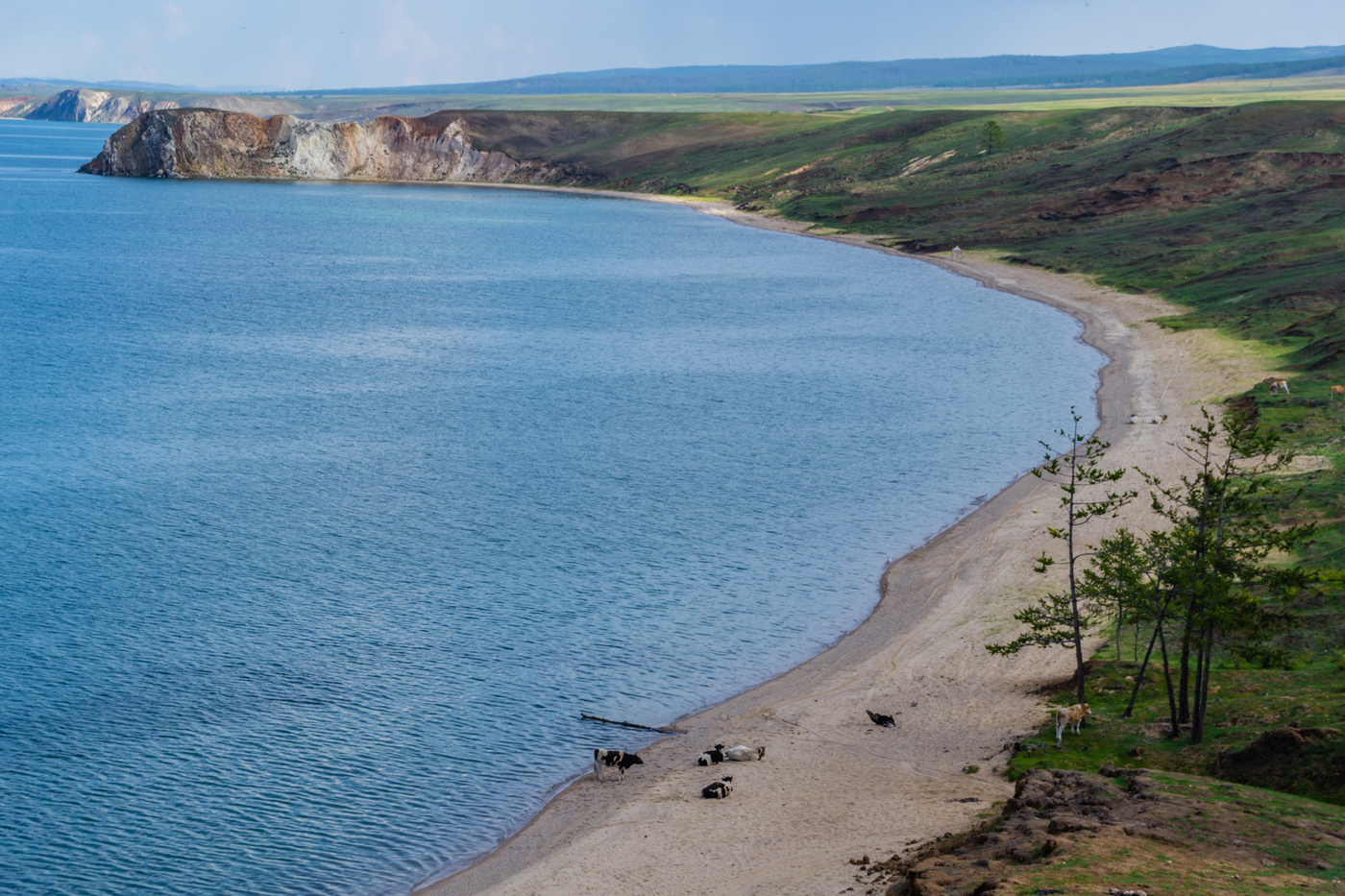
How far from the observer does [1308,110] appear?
7101 inches

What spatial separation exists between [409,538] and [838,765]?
2708 cm

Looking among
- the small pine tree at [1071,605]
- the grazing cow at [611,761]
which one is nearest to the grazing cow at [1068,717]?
the small pine tree at [1071,605]

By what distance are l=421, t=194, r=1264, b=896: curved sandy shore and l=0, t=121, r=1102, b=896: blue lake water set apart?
1.83 m

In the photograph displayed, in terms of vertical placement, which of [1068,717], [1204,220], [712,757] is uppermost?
[1204,220]

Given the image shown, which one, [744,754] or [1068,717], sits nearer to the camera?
[1068,717]

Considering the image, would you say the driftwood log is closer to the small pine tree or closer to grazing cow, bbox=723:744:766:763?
grazing cow, bbox=723:744:766:763

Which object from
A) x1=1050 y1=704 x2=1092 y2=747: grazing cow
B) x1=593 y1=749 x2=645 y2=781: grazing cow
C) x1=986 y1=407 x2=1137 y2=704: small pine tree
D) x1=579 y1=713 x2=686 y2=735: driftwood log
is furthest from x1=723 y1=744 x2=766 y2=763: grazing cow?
x1=1050 y1=704 x2=1092 y2=747: grazing cow

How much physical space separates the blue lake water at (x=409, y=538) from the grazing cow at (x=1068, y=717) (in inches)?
467

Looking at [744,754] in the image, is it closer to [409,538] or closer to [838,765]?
[838,765]

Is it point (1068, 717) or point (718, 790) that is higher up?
point (1068, 717)

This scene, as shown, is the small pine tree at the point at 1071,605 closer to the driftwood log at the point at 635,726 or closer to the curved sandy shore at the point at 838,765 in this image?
the curved sandy shore at the point at 838,765

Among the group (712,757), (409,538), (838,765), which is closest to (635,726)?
(712,757)

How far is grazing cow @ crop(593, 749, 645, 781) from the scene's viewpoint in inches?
1393

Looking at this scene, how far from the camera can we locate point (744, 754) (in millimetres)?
35969
